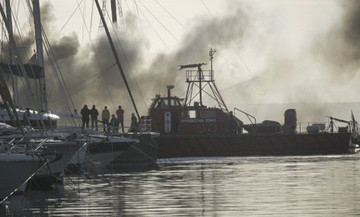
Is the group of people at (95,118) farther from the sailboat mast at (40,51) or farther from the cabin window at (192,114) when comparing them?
the cabin window at (192,114)

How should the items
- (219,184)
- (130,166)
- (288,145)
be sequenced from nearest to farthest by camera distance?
(219,184) < (130,166) < (288,145)

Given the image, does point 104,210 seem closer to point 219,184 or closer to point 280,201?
point 280,201

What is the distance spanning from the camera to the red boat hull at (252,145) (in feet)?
261

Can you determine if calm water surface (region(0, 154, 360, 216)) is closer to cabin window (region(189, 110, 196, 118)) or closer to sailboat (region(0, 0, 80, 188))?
sailboat (region(0, 0, 80, 188))

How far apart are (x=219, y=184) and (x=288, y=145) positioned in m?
32.9

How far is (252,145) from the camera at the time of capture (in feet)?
268

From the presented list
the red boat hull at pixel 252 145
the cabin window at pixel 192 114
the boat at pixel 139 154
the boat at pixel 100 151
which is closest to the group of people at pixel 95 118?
the boat at pixel 139 154

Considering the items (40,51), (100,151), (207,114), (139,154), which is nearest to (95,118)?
(139,154)

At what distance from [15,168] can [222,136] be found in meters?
41.5

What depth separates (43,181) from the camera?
51.4 m

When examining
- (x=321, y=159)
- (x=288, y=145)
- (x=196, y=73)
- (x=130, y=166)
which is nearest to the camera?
(x=130, y=166)

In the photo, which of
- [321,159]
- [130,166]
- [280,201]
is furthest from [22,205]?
[321,159]

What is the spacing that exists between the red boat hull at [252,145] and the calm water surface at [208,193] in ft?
44.6

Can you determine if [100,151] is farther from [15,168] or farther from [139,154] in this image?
[15,168]
